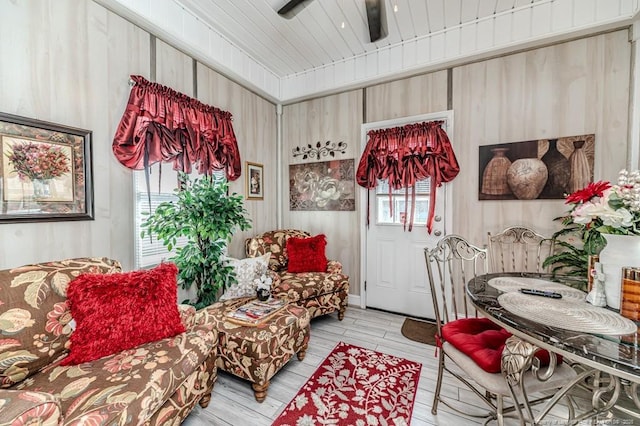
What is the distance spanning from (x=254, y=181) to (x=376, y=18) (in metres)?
2.30

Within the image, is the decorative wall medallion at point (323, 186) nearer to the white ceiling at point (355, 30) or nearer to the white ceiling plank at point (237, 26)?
the white ceiling at point (355, 30)

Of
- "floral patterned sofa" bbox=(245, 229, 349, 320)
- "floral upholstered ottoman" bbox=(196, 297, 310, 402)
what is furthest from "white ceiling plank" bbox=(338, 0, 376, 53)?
"floral upholstered ottoman" bbox=(196, 297, 310, 402)

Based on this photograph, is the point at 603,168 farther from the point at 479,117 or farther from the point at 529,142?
the point at 479,117

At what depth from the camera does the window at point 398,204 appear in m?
3.03

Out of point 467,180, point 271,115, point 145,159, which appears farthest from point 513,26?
point 145,159

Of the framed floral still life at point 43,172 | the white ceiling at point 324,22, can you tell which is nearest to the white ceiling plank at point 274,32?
the white ceiling at point 324,22

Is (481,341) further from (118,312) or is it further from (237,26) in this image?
(237,26)

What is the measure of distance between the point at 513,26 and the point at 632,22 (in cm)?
84

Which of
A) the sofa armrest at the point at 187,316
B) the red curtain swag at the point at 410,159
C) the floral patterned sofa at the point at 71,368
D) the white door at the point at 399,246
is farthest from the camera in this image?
the white door at the point at 399,246

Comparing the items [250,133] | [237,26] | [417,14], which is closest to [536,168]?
[417,14]

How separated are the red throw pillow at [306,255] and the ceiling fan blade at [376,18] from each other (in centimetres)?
211

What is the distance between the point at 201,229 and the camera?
199 centimetres

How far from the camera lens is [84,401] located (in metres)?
1.04

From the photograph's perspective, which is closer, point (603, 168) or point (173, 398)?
point (173, 398)
